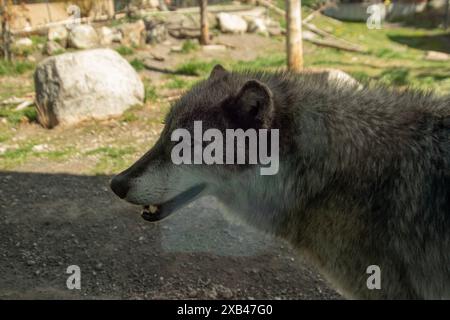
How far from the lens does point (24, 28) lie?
698 inches

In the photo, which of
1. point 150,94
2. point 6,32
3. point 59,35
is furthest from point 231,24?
point 150,94

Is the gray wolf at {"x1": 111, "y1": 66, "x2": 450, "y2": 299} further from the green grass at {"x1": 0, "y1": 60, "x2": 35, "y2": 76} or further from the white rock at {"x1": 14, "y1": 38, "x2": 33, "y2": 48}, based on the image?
the white rock at {"x1": 14, "y1": 38, "x2": 33, "y2": 48}

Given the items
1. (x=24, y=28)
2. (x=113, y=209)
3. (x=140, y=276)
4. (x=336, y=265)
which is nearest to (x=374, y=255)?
(x=336, y=265)

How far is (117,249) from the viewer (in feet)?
16.3

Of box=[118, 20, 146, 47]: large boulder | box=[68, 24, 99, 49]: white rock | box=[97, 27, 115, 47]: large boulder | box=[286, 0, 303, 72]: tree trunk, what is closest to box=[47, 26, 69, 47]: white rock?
→ box=[68, 24, 99, 49]: white rock

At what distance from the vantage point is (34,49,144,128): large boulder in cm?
880

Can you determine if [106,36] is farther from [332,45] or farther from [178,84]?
[332,45]

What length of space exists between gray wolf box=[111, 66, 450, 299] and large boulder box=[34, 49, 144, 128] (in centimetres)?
627

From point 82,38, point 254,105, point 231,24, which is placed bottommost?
Result: point 254,105

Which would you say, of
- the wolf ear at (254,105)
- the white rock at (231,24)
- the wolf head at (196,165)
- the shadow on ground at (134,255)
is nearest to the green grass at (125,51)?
the white rock at (231,24)

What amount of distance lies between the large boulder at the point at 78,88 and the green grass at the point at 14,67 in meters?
4.95

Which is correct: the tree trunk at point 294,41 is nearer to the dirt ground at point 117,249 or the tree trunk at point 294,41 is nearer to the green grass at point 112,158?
the green grass at point 112,158

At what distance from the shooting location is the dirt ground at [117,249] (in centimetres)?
436

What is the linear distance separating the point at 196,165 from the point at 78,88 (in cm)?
652
